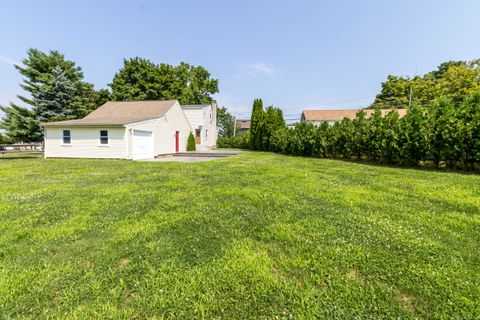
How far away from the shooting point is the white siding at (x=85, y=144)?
45.6 feet

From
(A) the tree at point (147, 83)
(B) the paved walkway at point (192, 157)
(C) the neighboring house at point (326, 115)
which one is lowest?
(B) the paved walkway at point (192, 157)

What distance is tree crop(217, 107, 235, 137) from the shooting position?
45.1 m

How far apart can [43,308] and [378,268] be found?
3070mm

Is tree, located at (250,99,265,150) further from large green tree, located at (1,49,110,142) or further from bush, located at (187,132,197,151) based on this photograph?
large green tree, located at (1,49,110,142)

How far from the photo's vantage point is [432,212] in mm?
3662

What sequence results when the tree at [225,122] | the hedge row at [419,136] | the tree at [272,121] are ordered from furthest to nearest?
the tree at [225,122]
the tree at [272,121]
the hedge row at [419,136]

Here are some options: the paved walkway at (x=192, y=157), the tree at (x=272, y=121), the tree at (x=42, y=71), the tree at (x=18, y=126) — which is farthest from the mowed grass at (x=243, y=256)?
the tree at (x=42, y=71)

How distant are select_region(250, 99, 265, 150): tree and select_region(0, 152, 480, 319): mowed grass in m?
16.4

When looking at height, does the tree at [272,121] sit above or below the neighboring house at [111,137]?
above

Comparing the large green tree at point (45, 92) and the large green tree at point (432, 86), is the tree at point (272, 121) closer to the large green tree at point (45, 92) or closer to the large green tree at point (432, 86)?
the large green tree at point (45, 92)

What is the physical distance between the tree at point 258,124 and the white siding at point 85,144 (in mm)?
11544

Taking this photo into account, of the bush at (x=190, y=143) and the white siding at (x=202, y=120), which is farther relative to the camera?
the white siding at (x=202, y=120)

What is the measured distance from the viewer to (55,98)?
61.3 ft

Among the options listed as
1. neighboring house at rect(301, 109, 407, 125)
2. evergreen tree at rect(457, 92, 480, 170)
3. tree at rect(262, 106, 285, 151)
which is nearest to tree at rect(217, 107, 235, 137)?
neighboring house at rect(301, 109, 407, 125)
